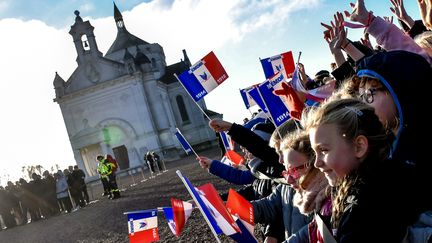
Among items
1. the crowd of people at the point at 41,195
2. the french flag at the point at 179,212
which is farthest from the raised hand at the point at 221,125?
the crowd of people at the point at 41,195

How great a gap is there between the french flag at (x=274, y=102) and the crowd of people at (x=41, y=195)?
613 inches

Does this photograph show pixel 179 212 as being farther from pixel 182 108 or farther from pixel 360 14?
pixel 182 108

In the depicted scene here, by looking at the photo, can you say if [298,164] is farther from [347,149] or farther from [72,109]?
[72,109]

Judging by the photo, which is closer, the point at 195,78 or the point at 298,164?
the point at 298,164

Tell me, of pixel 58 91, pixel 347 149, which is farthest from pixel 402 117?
pixel 58 91

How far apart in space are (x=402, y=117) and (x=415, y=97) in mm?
104

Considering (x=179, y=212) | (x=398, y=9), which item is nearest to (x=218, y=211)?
(x=179, y=212)

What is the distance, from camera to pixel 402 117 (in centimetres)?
209

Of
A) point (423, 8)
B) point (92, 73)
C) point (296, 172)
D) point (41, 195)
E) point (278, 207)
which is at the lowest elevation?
point (41, 195)

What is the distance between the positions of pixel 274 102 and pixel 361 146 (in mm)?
2634

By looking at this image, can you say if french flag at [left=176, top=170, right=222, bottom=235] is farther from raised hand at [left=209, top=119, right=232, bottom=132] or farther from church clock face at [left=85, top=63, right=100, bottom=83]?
church clock face at [left=85, top=63, right=100, bottom=83]

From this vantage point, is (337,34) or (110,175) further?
(110,175)

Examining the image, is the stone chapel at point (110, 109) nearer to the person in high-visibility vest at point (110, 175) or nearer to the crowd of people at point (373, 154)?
the person in high-visibility vest at point (110, 175)

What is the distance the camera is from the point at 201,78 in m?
6.88
